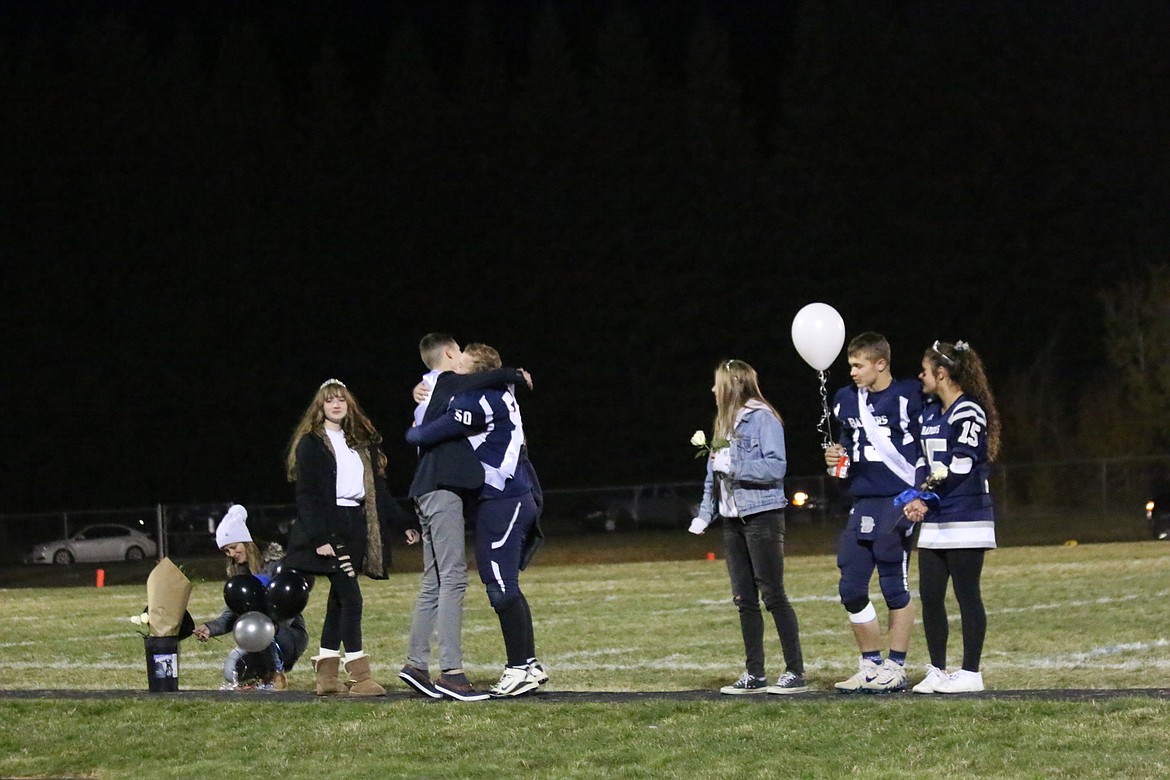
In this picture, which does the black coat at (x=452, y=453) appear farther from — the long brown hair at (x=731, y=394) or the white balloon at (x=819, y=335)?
the white balloon at (x=819, y=335)

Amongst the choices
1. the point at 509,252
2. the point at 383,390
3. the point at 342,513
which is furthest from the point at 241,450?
the point at 342,513

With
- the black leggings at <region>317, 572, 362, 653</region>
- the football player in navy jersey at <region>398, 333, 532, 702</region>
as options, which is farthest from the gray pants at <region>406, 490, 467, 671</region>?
the black leggings at <region>317, 572, 362, 653</region>

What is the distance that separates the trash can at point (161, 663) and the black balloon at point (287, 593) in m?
0.68

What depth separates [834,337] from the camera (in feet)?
34.2

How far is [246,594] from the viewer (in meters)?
10.4

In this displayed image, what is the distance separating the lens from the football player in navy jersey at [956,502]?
321 inches

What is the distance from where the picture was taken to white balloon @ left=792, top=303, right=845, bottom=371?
10.4 m

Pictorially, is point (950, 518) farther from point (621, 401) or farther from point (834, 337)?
point (621, 401)

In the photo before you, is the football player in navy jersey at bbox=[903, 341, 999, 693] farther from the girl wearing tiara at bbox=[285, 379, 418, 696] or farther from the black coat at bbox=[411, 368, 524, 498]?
the girl wearing tiara at bbox=[285, 379, 418, 696]

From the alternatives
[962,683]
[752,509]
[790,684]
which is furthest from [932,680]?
[752,509]

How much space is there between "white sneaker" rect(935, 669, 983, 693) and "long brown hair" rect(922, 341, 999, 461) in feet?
3.72

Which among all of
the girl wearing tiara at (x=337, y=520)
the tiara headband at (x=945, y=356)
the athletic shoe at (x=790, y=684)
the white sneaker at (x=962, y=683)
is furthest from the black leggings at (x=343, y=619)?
the tiara headband at (x=945, y=356)

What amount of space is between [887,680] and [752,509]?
1.16m

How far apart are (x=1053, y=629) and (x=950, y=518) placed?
22.3 ft
